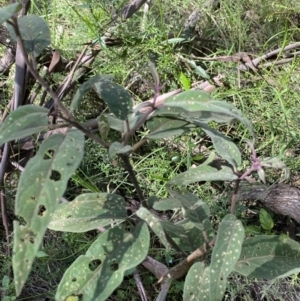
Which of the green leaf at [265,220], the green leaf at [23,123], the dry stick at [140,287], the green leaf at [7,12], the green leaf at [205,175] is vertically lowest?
the dry stick at [140,287]

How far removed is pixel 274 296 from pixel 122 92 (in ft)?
3.11

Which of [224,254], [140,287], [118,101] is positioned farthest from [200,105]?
[140,287]

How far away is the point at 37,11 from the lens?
2.17 meters

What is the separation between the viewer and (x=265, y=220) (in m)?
1.72

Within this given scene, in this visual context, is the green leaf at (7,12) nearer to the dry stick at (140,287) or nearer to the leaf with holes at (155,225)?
the leaf with holes at (155,225)

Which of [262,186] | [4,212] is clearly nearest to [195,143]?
[262,186]

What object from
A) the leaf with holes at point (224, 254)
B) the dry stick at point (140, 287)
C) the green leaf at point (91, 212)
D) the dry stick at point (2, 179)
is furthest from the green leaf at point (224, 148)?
the dry stick at point (2, 179)

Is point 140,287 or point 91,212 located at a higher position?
point 91,212

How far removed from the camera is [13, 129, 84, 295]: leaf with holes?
2.72ft

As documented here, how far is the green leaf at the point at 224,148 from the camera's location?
1116 millimetres

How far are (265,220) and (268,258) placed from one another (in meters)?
0.50

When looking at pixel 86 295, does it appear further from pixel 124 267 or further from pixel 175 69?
pixel 175 69

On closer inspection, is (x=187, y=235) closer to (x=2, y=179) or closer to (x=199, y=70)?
(x=2, y=179)

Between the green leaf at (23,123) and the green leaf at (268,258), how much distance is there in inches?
23.2
